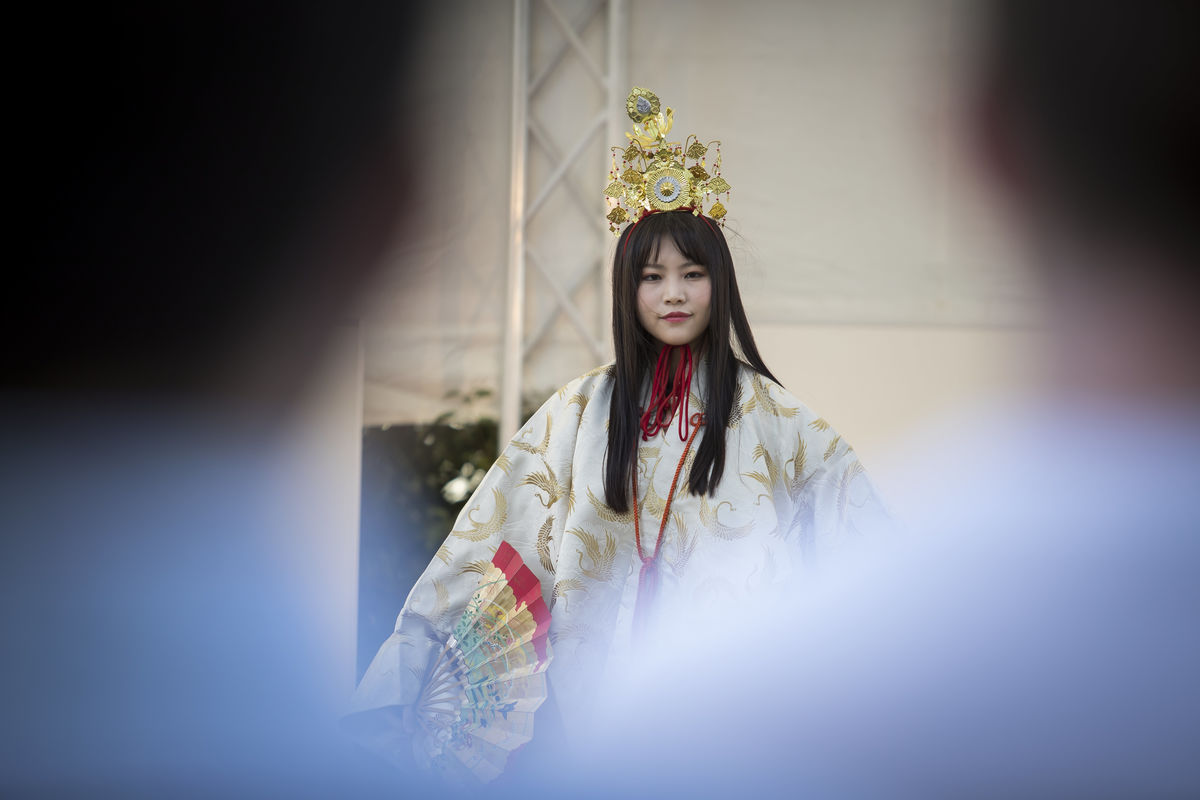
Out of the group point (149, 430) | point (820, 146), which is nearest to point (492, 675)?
point (149, 430)

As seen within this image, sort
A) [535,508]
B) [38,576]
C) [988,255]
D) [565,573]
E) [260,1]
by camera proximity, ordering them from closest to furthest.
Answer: [565,573]
[535,508]
[38,576]
[260,1]
[988,255]

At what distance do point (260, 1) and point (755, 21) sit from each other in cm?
126

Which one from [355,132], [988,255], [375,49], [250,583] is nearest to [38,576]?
[250,583]

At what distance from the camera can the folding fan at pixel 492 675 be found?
1583 mm

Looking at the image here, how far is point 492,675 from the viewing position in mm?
1614

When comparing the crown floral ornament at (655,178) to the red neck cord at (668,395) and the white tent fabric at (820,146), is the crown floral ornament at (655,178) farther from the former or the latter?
the white tent fabric at (820,146)

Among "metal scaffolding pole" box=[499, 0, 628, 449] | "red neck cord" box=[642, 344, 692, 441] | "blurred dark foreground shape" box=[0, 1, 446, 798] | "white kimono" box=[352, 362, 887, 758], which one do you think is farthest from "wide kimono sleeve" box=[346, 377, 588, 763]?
"metal scaffolding pole" box=[499, 0, 628, 449]

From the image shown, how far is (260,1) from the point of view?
2.47 metres

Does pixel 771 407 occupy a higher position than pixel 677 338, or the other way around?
pixel 677 338

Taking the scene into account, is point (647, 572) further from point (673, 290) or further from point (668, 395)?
point (673, 290)

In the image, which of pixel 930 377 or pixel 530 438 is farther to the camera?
pixel 930 377

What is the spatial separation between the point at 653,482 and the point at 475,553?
322mm

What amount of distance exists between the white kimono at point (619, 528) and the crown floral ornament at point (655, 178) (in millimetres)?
281

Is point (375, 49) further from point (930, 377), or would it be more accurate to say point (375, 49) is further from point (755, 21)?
point (930, 377)
